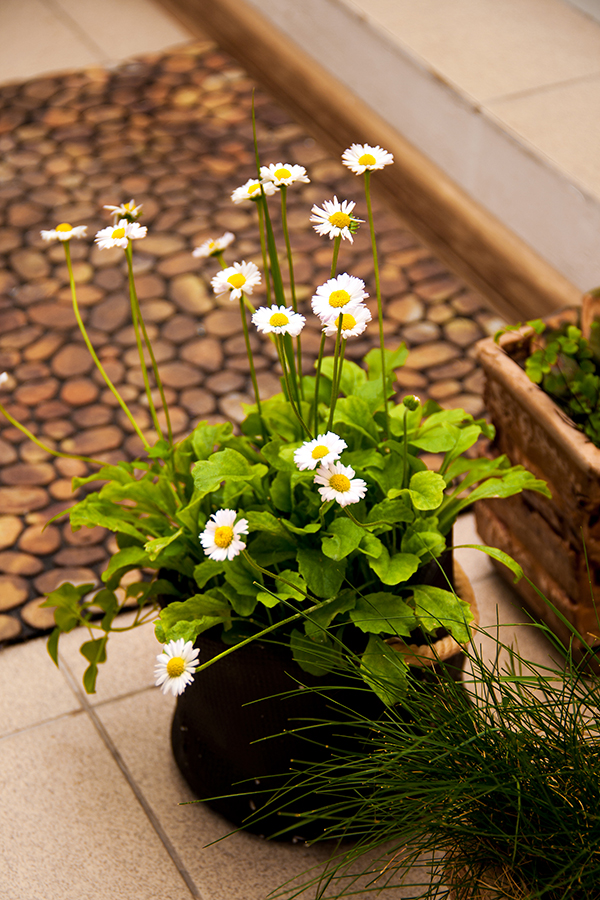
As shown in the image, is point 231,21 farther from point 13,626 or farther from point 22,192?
point 13,626

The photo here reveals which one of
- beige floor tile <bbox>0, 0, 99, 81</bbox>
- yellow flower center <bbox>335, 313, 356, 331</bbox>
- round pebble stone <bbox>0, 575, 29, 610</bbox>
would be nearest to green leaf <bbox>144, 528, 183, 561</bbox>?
yellow flower center <bbox>335, 313, 356, 331</bbox>

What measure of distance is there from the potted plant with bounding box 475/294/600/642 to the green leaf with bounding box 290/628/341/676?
0.43 meters

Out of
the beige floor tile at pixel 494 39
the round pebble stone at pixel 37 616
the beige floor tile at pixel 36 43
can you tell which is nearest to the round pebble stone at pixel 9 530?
the round pebble stone at pixel 37 616

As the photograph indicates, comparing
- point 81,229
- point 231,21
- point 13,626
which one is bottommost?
point 13,626

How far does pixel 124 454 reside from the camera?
2027 millimetres

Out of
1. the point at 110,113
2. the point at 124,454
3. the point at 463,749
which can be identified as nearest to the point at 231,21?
the point at 110,113

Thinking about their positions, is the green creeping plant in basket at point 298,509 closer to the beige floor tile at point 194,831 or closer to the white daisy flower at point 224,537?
the white daisy flower at point 224,537

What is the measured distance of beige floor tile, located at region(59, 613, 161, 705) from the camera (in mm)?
1600

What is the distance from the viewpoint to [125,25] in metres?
3.53

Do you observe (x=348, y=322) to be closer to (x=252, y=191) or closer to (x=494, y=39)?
(x=252, y=191)

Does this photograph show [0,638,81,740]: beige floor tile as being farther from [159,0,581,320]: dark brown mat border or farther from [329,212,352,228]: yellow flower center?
[159,0,581,320]: dark brown mat border

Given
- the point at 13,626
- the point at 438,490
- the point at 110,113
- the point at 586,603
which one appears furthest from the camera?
the point at 110,113

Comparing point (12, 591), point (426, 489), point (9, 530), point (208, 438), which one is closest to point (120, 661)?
point (12, 591)

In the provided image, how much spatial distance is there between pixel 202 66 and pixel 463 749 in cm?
289
